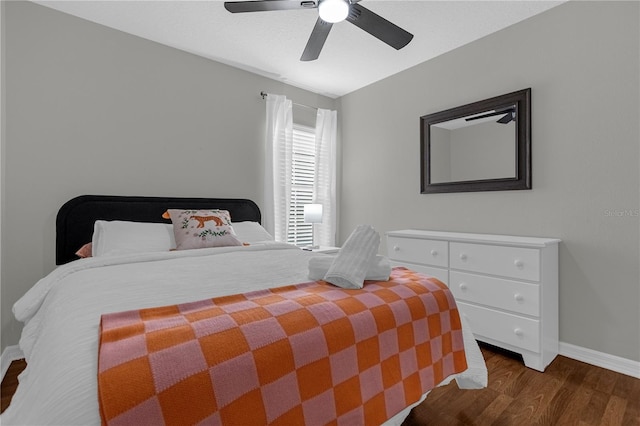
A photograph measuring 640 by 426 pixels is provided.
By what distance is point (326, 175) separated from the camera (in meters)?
4.14

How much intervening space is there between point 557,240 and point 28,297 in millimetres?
3319

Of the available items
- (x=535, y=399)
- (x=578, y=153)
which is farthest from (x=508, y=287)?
(x=578, y=153)

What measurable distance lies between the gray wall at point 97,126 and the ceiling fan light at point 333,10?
1.82 meters

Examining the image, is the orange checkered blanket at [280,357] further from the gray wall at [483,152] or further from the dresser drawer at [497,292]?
the gray wall at [483,152]

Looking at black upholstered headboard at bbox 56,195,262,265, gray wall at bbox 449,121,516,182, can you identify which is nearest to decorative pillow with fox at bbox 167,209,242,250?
black upholstered headboard at bbox 56,195,262,265

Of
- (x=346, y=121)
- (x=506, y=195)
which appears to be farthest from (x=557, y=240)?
(x=346, y=121)

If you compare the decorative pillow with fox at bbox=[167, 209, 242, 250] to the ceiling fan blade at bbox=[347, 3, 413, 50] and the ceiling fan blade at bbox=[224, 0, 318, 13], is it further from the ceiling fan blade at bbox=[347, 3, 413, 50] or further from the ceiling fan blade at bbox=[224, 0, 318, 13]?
the ceiling fan blade at bbox=[347, 3, 413, 50]

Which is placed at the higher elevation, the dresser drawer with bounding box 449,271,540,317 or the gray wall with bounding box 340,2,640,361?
the gray wall with bounding box 340,2,640,361

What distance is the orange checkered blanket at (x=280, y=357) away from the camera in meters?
0.77

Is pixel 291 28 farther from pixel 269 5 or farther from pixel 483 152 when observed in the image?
pixel 483 152

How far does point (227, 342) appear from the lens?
0.91m

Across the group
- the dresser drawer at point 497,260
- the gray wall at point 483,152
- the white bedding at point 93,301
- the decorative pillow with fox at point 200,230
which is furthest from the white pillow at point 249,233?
the gray wall at point 483,152

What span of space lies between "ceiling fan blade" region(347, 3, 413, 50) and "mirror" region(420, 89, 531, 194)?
1.15 m

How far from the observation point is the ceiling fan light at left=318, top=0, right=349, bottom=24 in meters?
1.77
